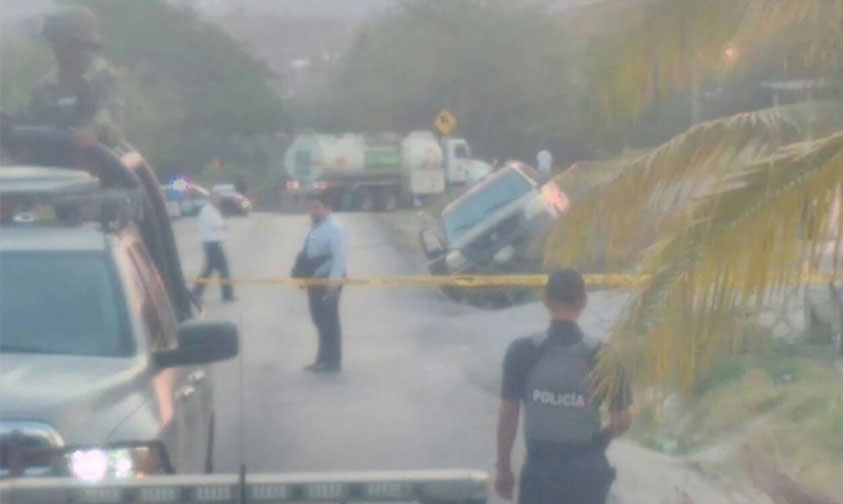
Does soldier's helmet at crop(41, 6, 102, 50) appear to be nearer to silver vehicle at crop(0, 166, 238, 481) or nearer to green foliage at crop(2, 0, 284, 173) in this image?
green foliage at crop(2, 0, 284, 173)

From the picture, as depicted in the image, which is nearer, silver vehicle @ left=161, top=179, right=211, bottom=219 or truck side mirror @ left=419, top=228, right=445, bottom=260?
silver vehicle @ left=161, top=179, right=211, bottom=219

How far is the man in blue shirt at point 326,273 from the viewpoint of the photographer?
8250mm

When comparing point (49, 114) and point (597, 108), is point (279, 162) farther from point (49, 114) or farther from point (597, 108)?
point (597, 108)

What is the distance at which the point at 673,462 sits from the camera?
8.99 metres

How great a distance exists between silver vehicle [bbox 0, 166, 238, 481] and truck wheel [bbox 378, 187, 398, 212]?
1.13 metres

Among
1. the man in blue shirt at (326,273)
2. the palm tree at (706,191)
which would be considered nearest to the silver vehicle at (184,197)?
the man in blue shirt at (326,273)

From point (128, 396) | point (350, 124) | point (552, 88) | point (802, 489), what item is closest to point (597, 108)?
point (552, 88)

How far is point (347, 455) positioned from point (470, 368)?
856 millimetres

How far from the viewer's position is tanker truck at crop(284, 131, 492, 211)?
786cm

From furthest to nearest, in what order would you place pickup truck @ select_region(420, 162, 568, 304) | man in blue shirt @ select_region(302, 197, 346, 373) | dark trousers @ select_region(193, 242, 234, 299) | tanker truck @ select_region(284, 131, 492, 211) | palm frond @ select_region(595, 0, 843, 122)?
dark trousers @ select_region(193, 242, 234, 299), man in blue shirt @ select_region(302, 197, 346, 373), tanker truck @ select_region(284, 131, 492, 211), pickup truck @ select_region(420, 162, 568, 304), palm frond @ select_region(595, 0, 843, 122)

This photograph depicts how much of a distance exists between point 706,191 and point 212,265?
10.7 feet

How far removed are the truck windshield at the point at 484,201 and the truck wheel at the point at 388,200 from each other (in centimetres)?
25

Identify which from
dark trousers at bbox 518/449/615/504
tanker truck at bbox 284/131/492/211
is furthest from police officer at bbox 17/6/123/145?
dark trousers at bbox 518/449/615/504

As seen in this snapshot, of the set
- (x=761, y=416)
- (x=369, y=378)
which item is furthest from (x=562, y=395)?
(x=369, y=378)
